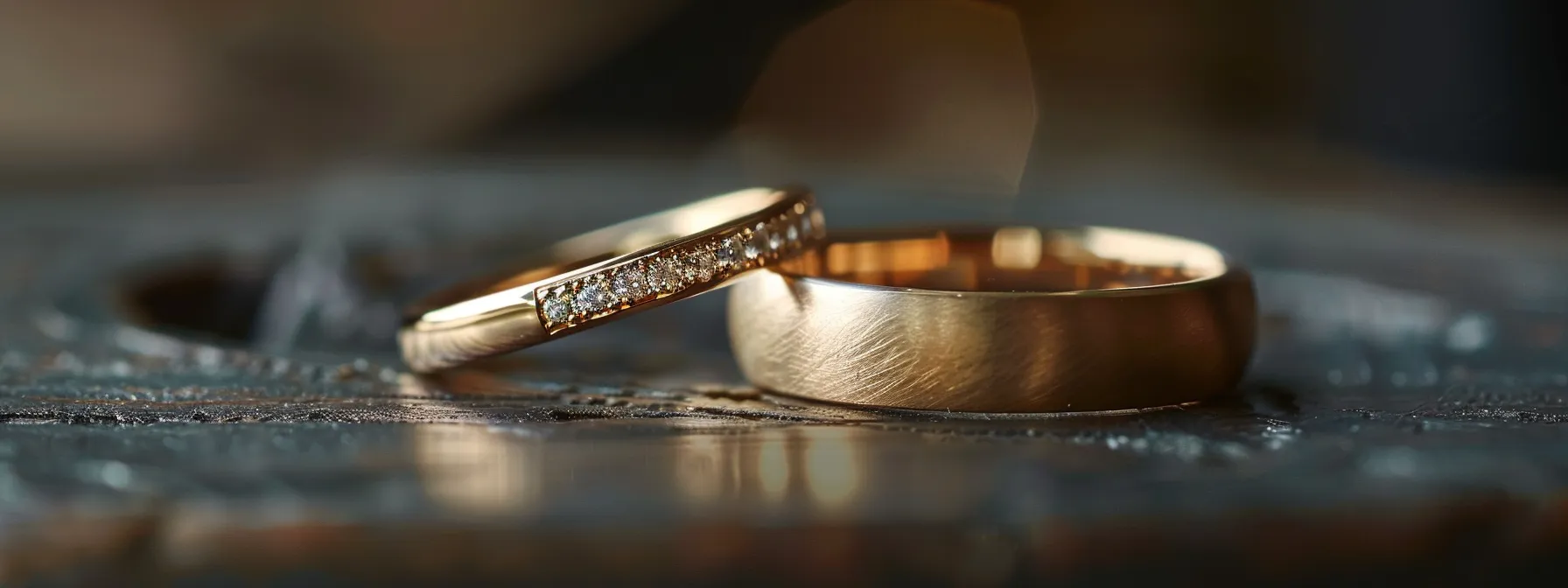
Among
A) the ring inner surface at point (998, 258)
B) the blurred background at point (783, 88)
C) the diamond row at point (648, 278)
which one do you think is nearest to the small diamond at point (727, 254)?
the diamond row at point (648, 278)

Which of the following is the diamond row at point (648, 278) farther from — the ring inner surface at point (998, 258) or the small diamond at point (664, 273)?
the ring inner surface at point (998, 258)

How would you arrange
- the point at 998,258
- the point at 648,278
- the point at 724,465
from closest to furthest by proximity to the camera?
the point at 724,465
the point at 648,278
the point at 998,258

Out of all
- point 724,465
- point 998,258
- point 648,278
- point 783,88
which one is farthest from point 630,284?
point 783,88

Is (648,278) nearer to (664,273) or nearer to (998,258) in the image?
(664,273)

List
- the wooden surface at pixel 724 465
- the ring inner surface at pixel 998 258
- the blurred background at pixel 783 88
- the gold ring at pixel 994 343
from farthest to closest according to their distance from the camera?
the blurred background at pixel 783 88 → the ring inner surface at pixel 998 258 → the gold ring at pixel 994 343 → the wooden surface at pixel 724 465

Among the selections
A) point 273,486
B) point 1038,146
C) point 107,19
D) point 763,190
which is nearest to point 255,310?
point 763,190
